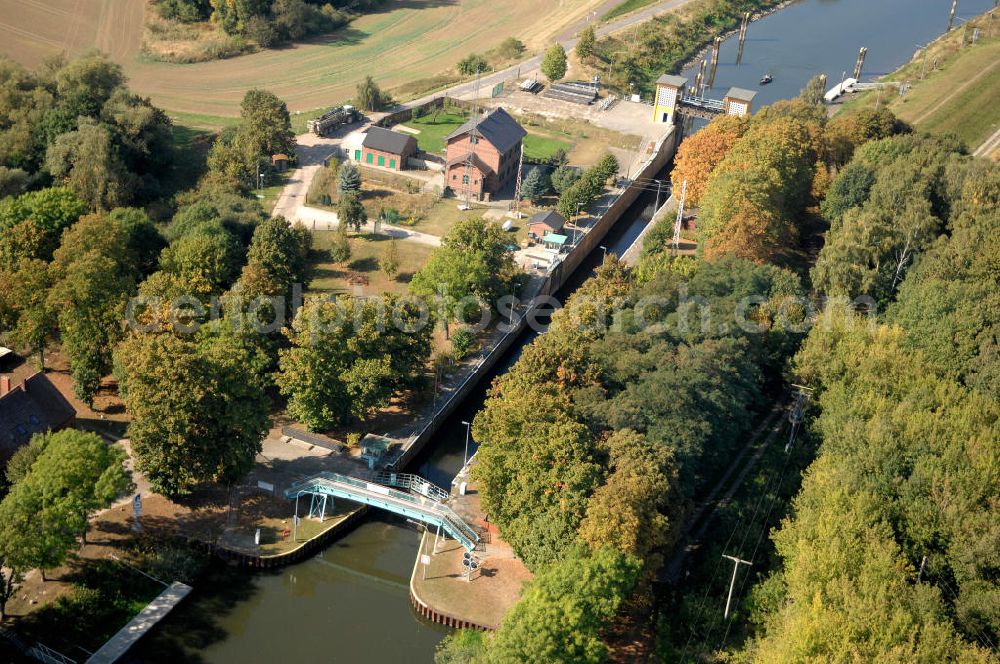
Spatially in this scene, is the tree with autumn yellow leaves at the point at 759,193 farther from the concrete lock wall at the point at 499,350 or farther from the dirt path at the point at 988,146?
the dirt path at the point at 988,146

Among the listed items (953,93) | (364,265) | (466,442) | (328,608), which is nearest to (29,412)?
(328,608)

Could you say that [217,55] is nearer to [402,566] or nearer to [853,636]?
[402,566]

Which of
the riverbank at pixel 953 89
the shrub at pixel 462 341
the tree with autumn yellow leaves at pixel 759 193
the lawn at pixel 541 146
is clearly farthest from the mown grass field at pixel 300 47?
the shrub at pixel 462 341

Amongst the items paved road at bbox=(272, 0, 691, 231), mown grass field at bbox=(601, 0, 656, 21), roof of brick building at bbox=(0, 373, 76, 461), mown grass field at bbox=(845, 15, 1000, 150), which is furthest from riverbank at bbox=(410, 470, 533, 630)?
mown grass field at bbox=(601, 0, 656, 21)

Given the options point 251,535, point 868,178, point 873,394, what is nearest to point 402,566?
point 251,535

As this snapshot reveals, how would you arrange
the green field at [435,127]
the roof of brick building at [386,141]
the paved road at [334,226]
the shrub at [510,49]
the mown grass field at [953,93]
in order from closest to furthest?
the paved road at [334,226] → the roof of brick building at [386,141] → the green field at [435,127] → the mown grass field at [953,93] → the shrub at [510,49]

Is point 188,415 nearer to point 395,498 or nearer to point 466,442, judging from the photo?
point 395,498

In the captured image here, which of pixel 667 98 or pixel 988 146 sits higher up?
pixel 667 98

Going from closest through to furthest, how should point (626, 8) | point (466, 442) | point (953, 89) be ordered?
point (466, 442), point (953, 89), point (626, 8)
